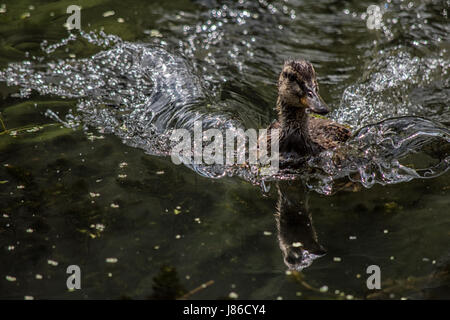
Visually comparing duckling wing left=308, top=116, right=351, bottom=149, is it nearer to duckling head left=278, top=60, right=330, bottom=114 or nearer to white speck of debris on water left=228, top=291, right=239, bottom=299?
duckling head left=278, top=60, right=330, bottom=114

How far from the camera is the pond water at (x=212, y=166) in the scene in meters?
4.88

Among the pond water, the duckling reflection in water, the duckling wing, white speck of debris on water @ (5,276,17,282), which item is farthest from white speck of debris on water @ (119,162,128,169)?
the duckling wing

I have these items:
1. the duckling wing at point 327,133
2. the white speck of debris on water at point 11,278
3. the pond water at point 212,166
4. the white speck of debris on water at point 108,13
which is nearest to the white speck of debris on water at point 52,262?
the pond water at point 212,166

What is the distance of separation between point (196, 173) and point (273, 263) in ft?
5.27

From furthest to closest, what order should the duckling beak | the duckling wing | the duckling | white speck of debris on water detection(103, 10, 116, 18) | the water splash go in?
white speck of debris on water detection(103, 10, 116, 18) < the duckling wing < the water splash < the duckling < the duckling beak

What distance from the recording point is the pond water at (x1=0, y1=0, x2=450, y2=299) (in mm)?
4875

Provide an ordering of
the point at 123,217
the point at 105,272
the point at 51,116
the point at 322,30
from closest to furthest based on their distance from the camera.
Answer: the point at 105,272 < the point at 123,217 < the point at 51,116 < the point at 322,30

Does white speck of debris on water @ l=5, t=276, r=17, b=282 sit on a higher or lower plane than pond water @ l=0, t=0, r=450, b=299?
lower

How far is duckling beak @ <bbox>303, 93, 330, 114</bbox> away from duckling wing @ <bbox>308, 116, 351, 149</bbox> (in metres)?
0.70

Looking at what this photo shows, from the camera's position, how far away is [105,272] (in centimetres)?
484

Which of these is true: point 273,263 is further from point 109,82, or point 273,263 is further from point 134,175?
point 109,82

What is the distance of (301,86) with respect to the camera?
20.4 ft

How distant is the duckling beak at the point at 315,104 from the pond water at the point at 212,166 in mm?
752
